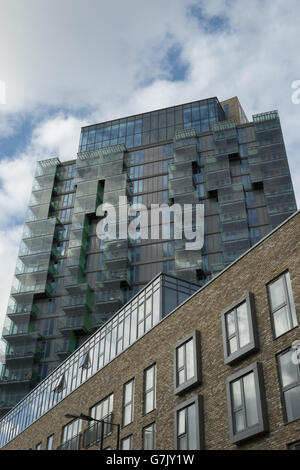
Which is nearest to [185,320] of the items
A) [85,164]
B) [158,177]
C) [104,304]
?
[104,304]

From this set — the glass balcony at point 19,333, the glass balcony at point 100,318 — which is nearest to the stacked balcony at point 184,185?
the glass balcony at point 100,318

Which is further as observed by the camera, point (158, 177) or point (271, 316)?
point (158, 177)

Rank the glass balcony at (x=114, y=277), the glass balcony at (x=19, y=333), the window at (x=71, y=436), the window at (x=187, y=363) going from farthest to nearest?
the glass balcony at (x=19, y=333), the glass balcony at (x=114, y=277), the window at (x=71, y=436), the window at (x=187, y=363)

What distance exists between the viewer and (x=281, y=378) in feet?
64.7

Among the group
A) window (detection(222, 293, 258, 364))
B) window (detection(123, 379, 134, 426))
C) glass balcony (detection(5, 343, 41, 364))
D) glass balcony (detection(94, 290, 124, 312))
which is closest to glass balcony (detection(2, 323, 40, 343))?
glass balcony (detection(5, 343, 41, 364))

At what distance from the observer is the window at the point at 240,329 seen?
→ 71.1 ft

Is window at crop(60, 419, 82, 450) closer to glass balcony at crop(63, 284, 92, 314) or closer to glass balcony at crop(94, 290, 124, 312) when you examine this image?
glass balcony at crop(94, 290, 124, 312)

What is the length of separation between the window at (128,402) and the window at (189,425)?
4.62 metres

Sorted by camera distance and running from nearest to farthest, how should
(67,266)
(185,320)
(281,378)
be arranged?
1. (281,378)
2. (185,320)
3. (67,266)

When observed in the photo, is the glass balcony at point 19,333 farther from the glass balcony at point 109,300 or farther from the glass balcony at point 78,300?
the glass balcony at point 109,300

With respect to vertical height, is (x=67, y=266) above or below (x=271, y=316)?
above

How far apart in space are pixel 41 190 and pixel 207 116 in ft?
90.9

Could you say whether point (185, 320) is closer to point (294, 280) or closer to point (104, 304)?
point (294, 280)

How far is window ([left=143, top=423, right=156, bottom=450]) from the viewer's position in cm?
2587
